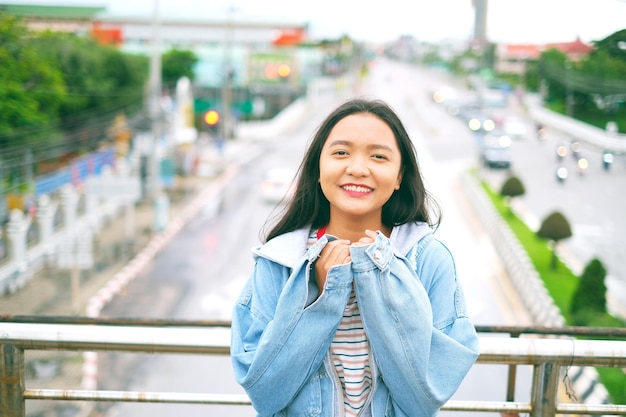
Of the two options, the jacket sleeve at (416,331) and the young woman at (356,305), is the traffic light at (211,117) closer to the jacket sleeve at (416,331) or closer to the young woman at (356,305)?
the young woman at (356,305)

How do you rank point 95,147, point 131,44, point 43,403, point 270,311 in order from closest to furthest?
point 270,311, point 43,403, point 95,147, point 131,44

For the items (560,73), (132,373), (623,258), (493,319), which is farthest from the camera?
(623,258)

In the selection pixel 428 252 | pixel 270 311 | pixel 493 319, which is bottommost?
pixel 493 319

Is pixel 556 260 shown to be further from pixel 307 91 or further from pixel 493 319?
pixel 307 91

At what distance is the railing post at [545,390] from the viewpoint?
2148mm

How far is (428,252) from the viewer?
5.78ft

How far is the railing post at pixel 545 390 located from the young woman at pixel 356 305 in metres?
0.58

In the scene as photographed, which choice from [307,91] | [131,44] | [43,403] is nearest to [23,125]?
[43,403]

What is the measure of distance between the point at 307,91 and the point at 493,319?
4875cm

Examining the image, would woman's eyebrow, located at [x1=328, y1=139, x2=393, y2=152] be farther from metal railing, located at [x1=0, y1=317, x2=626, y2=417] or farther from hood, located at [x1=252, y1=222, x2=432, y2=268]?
metal railing, located at [x1=0, y1=317, x2=626, y2=417]

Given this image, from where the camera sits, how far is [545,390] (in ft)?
7.09

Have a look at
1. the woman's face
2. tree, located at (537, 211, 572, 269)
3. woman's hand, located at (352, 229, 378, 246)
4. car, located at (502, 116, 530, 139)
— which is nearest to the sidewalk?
the woman's face

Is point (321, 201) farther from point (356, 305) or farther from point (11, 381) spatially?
point (11, 381)

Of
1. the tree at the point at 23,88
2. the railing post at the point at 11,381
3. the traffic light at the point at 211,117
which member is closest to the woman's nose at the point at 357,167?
the railing post at the point at 11,381
